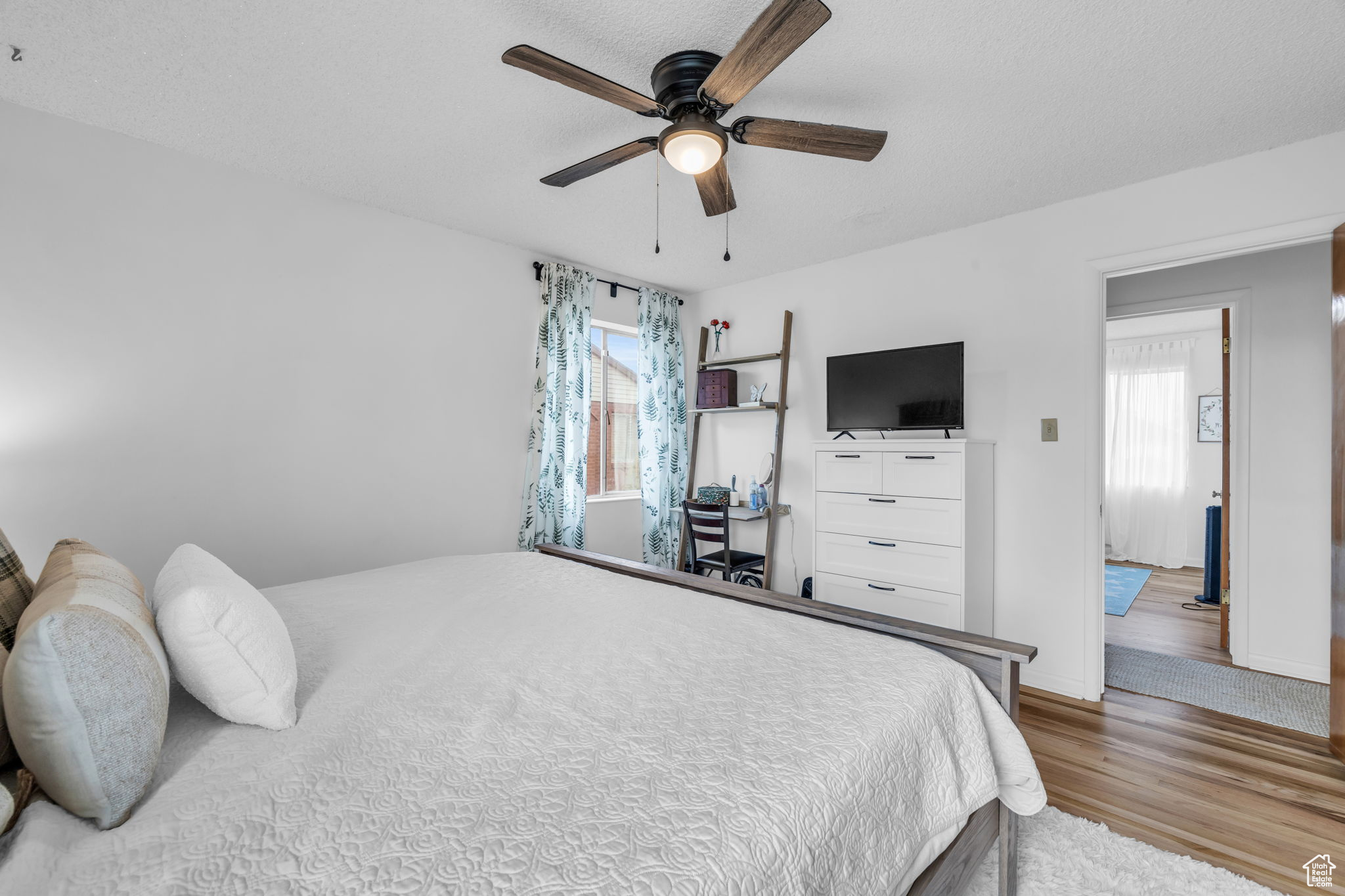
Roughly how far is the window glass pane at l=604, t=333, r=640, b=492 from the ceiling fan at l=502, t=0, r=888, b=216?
2377mm

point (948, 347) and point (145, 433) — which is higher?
Result: point (948, 347)

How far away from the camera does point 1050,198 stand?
117 inches

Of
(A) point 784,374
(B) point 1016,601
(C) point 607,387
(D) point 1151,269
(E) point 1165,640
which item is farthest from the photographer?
(C) point 607,387

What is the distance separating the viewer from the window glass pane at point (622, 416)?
448 centimetres

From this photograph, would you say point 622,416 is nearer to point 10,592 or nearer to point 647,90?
point 647,90

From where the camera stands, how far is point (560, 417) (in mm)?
3822

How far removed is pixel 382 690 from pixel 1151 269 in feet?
11.9

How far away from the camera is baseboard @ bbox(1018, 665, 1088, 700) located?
2932mm

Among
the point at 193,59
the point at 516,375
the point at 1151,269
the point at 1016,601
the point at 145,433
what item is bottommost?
the point at 1016,601

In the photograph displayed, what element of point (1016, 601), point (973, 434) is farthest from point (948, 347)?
point (1016, 601)

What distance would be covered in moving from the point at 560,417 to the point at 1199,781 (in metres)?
3.50

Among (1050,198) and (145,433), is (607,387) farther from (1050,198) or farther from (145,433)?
(1050,198)

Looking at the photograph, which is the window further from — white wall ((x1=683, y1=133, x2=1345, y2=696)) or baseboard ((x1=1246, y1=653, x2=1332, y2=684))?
baseboard ((x1=1246, y1=653, x2=1332, y2=684))

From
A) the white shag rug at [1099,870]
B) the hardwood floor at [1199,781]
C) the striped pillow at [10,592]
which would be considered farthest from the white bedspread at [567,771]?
the hardwood floor at [1199,781]
